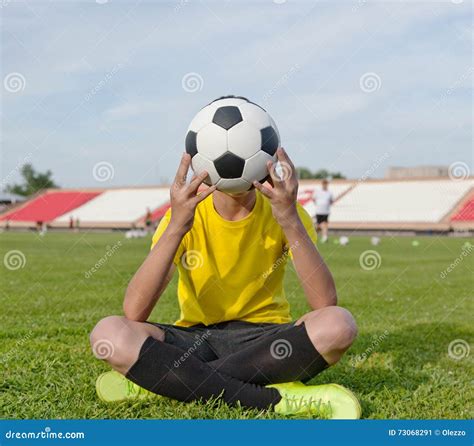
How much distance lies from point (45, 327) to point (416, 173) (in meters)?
43.3

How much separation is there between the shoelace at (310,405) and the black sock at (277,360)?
0.47 ft

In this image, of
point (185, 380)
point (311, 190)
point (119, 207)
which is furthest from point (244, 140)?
point (119, 207)

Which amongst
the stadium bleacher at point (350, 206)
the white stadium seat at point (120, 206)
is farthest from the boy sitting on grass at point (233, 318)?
the white stadium seat at point (120, 206)

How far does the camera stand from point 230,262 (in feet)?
10.8

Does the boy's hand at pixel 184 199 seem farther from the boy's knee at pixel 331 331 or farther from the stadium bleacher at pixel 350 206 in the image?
the stadium bleacher at pixel 350 206

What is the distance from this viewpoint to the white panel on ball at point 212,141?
3.07 m

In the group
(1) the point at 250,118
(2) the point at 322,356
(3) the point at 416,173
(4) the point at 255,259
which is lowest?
(2) the point at 322,356

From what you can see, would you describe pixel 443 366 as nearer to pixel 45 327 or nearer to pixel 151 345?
pixel 151 345

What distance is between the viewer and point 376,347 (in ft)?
15.3

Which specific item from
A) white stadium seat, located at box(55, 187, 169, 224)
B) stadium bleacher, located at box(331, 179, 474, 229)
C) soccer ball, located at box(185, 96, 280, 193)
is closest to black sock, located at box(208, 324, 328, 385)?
soccer ball, located at box(185, 96, 280, 193)

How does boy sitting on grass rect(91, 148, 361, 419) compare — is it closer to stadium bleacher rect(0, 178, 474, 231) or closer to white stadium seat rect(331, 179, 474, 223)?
stadium bleacher rect(0, 178, 474, 231)

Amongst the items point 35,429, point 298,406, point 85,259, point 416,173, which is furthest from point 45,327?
point 416,173

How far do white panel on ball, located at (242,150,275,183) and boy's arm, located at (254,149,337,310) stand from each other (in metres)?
0.08

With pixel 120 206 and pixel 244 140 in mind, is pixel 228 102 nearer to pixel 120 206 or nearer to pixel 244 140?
pixel 244 140
